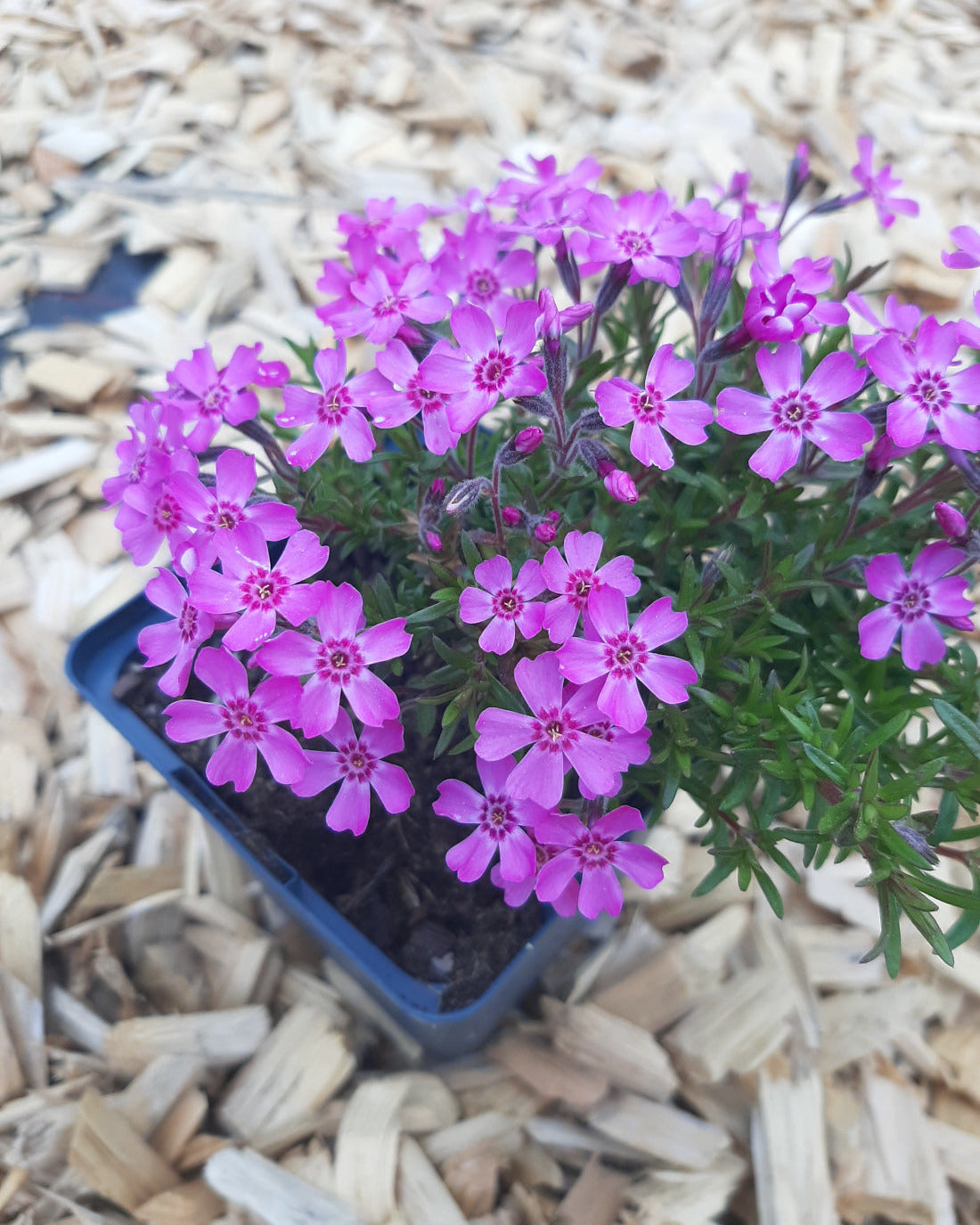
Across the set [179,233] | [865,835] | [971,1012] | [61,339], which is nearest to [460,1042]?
[865,835]

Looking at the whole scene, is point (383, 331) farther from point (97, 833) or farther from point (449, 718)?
point (97, 833)

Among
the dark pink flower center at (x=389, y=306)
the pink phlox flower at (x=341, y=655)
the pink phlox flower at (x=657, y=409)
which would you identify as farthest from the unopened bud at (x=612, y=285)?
the pink phlox flower at (x=341, y=655)

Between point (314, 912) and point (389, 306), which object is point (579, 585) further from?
point (314, 912)

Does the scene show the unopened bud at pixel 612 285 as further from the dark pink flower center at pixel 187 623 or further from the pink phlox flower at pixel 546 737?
the dark pink flower center at pixel 187 623

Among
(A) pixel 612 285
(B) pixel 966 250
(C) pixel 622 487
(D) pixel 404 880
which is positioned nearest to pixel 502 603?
(C) pixel 622 487

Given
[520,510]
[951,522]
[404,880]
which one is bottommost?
[404,880]

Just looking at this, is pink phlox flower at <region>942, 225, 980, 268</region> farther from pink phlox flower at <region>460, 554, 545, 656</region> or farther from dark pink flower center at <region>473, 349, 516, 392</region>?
pink phlox flower at <region>460, 554, 545, 656</region>
